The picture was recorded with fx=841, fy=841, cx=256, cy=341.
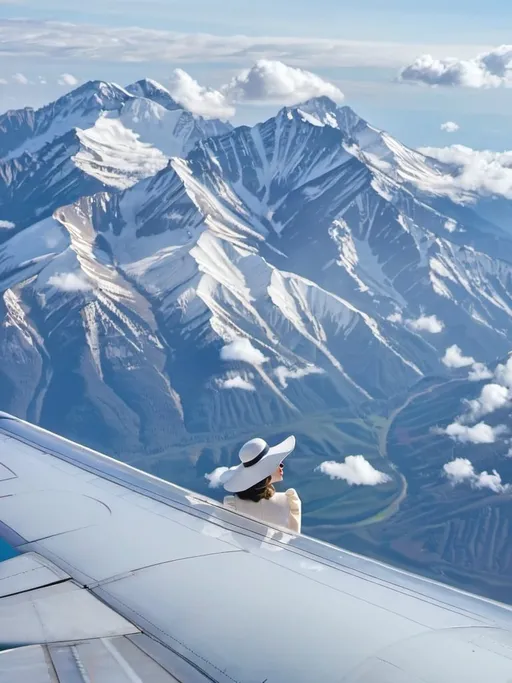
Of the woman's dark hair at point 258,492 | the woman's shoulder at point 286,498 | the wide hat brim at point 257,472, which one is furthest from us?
the woman's shoulder at point 286,498

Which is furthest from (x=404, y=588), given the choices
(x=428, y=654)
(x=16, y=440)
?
(x=16, y=440)

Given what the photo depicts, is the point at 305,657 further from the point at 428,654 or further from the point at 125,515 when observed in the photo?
the point at 125,515

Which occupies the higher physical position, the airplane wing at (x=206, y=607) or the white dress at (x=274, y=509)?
the airplane wing at (x=206, y=607)

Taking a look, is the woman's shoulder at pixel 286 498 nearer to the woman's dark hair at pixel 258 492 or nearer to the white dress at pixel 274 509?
the white dress at pixel 274 509

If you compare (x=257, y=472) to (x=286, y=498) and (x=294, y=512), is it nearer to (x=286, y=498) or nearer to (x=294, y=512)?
(x=286, y=498)

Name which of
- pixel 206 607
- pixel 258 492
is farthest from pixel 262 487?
pixel 206 607

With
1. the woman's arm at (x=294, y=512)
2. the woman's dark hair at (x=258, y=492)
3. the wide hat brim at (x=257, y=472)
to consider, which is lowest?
the woman's arm at (x=294, y=512)

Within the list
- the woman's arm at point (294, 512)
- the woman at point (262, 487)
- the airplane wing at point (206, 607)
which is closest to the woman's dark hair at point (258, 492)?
the woman at point (262, 487)
